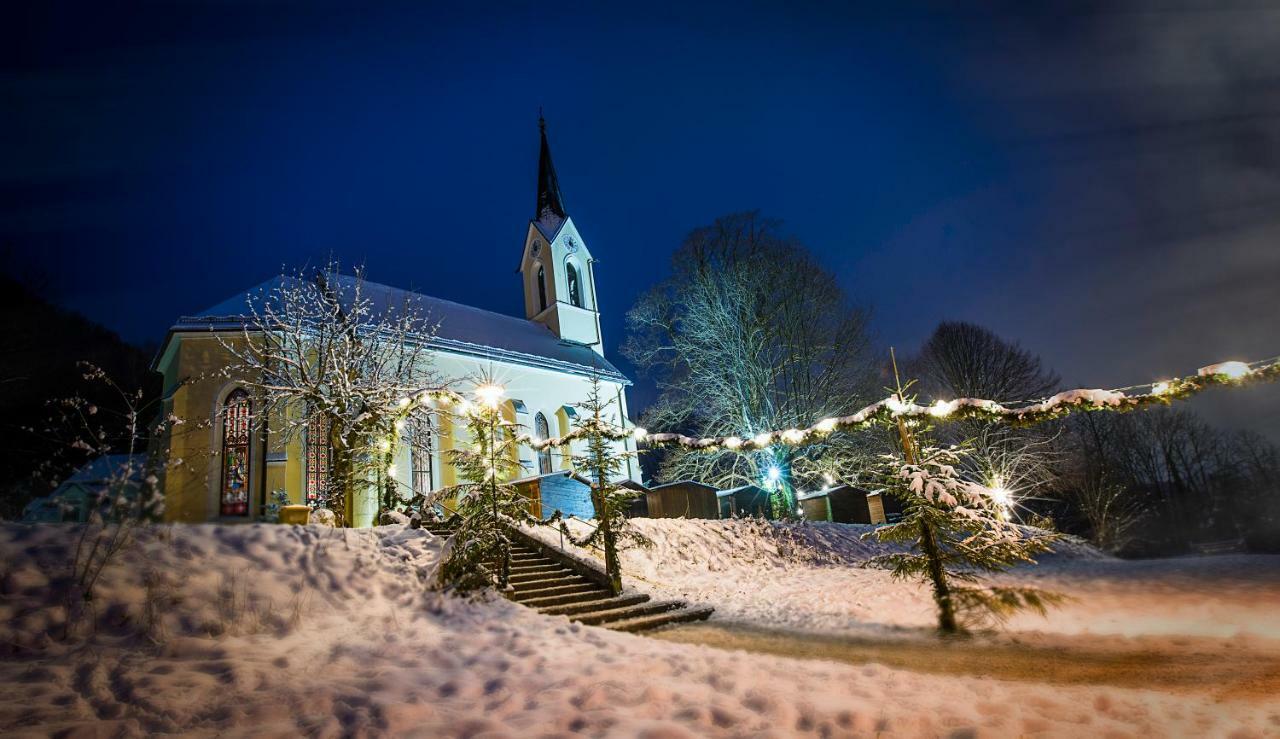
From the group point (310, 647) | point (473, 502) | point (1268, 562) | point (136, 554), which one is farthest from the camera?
point (1268, 562)

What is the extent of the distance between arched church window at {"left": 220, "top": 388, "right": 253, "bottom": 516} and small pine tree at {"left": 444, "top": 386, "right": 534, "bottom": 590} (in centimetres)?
1046

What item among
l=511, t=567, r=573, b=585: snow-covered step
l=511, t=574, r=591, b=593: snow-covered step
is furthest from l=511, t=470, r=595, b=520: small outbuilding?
l=511, t=574, r=591, b=593: snow-covered step

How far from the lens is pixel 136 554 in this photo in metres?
5.87

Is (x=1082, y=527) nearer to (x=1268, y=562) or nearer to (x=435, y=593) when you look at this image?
(x=1268, y=562)

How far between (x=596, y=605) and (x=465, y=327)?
57.3 feet

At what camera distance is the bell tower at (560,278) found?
2906 cm

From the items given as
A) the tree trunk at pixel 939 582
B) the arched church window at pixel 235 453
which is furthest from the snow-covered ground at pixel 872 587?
the arched church window at pixel 235 453

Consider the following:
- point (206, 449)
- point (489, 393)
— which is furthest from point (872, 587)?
point (206, 449)

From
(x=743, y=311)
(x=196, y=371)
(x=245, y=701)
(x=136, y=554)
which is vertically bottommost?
(x=245, y=701)

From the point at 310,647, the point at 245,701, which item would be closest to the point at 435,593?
the point at 310,647

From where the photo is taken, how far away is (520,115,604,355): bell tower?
1144 inches

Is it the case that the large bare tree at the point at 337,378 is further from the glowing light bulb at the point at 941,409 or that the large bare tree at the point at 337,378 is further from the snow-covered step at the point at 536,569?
the glowing light bulb at the point at 941,409

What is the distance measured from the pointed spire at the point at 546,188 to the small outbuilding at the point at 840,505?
19.8 metres

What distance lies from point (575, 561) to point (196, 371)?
13.9 m
